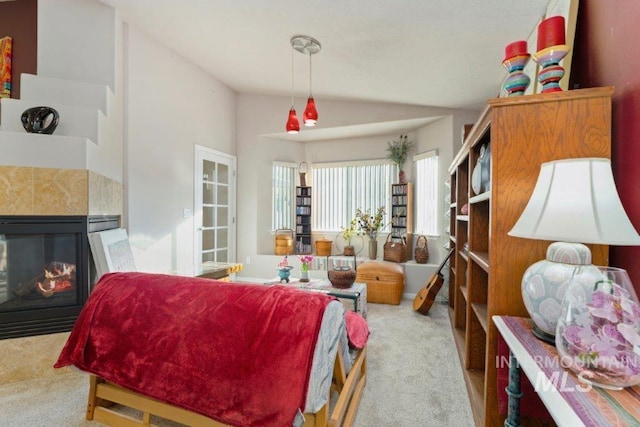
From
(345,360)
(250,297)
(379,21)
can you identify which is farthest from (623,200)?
(379,21)

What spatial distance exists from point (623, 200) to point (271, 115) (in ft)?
14.7

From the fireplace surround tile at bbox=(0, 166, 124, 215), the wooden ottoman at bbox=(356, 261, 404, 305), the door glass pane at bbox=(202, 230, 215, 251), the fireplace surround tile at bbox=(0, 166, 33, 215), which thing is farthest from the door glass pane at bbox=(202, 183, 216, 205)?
the wooden ottoman at bbox=(356, 261, 404, 305)

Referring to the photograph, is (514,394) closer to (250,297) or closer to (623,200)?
(623,200)

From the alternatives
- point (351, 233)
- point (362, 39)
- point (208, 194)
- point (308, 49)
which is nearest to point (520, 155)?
point (362, 39)

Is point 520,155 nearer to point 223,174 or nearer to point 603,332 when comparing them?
point 603,332

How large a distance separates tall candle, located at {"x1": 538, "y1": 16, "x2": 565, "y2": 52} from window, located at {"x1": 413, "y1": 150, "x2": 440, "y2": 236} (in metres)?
2.98

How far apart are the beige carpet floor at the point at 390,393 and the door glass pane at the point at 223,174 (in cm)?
308

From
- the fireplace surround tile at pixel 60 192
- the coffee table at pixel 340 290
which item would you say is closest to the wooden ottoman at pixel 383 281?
the coffee table at pixel 340 290

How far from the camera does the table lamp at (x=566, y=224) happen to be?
949 millimetres

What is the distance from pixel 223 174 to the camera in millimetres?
4801

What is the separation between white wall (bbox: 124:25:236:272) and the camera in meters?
3.19

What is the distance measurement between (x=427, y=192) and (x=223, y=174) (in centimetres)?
327

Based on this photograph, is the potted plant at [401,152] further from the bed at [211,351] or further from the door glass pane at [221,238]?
the bed at [211,351]

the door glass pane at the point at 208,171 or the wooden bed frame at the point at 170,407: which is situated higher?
the door glass pane at the point at 208,171
